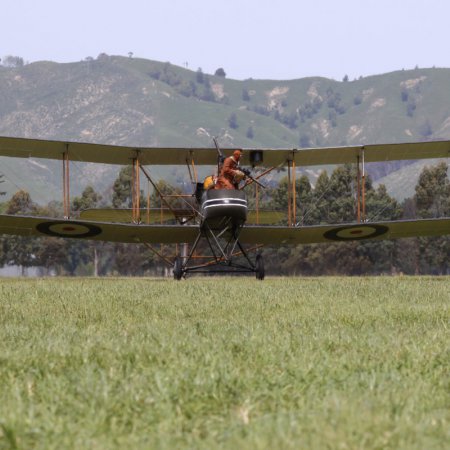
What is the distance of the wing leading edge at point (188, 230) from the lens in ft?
71.8

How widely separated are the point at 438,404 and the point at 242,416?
97 centimetres

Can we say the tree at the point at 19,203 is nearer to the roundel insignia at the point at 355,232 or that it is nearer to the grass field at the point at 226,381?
the roundel insignia at the point at 355,232

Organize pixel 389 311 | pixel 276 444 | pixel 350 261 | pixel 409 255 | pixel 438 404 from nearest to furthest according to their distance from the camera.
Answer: pixel 276 444
pixel 438 404
pixel 389 311
pixel 350 261
pixel 409 255

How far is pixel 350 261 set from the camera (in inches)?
2714

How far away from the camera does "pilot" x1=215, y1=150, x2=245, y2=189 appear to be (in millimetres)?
19297

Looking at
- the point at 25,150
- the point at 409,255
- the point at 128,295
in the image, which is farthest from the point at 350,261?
the point at 128,295

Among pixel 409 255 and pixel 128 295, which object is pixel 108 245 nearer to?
pixel 409 255

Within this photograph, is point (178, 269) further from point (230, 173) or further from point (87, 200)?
point (87, 200)

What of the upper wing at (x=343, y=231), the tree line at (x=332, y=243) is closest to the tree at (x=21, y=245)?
the tree line at (x=332, y=243)

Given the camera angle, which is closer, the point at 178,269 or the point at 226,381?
the point at 226,381

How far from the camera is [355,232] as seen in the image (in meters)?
24.6

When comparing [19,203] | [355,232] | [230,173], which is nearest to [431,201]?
[19,203]

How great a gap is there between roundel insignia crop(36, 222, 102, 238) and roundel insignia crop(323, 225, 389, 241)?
6.77 meters

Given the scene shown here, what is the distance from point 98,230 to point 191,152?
344 centimetres
